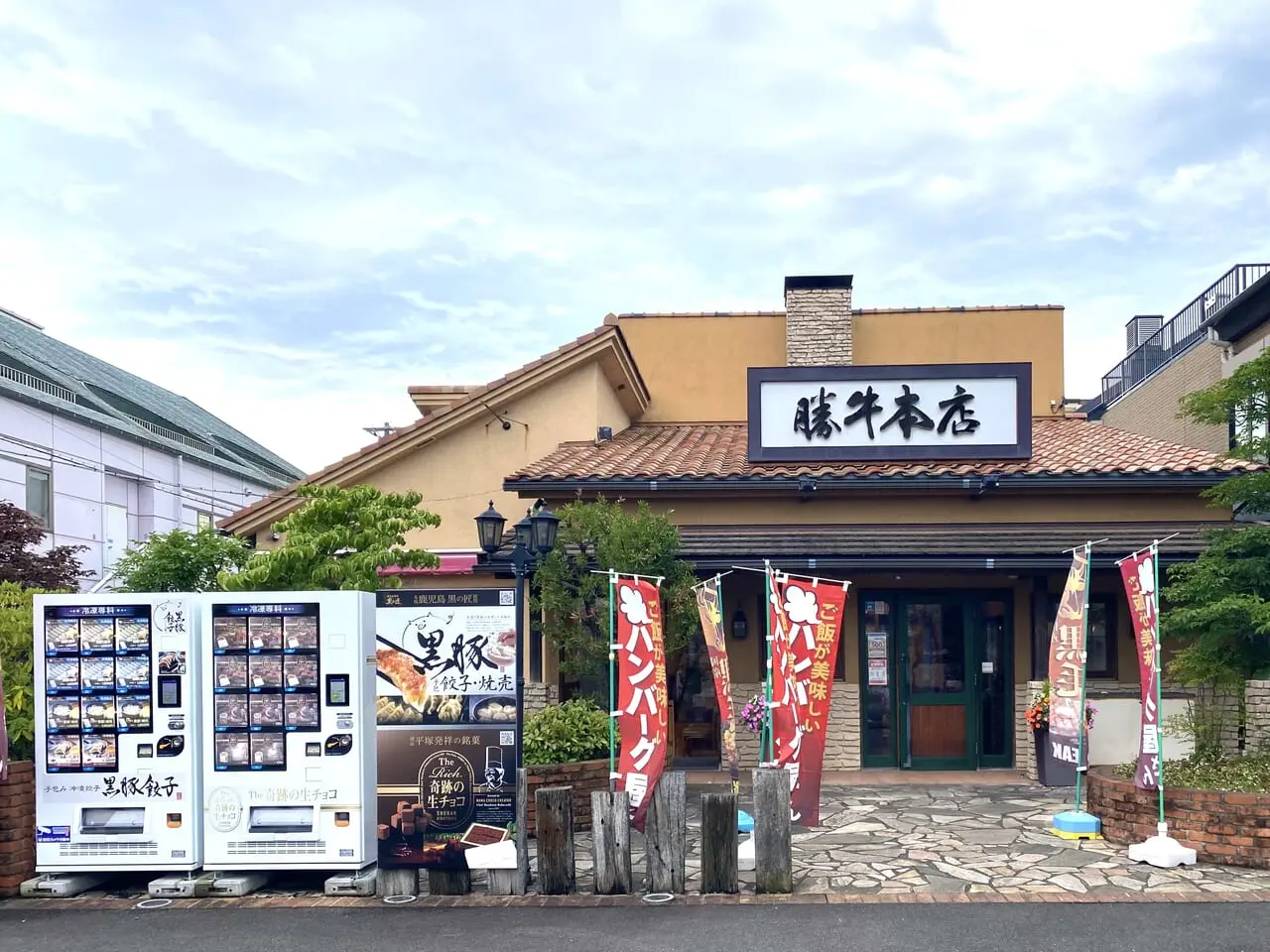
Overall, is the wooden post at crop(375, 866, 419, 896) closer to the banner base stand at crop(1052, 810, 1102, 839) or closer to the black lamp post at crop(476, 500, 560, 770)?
the black lamp post at crop(476, 500, 560, 770)

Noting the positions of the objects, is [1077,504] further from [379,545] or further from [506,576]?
[379,545]

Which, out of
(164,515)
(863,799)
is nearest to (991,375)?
(863,799)

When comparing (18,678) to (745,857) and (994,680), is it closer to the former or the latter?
(745,857)

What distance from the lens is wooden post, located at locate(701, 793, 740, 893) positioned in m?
7.96

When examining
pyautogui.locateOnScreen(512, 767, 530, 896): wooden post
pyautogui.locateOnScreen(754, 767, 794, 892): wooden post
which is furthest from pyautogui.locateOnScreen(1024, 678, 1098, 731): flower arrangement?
pyautogui.locateOnScreen(512, 767, 530, 896): wooden post

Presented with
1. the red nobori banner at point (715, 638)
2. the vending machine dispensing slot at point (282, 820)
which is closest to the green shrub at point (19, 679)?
the vending machine dispensing slot at point (282, 820)

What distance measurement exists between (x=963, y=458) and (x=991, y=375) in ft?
4.30

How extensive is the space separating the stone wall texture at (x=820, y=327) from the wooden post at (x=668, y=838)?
38.6ft

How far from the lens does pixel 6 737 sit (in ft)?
27.7

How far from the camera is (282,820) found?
816cm

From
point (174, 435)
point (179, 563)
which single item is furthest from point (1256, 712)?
point (174, 435)

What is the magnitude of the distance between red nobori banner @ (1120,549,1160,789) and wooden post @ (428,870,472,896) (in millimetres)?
5968

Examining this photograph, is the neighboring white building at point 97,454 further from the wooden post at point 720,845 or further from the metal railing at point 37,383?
the wooden post at point 720,845

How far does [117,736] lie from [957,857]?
7370 mm
